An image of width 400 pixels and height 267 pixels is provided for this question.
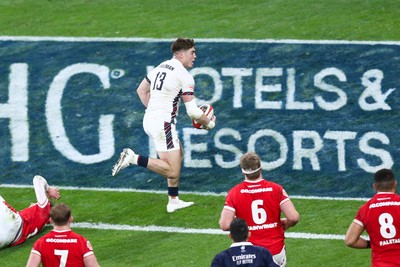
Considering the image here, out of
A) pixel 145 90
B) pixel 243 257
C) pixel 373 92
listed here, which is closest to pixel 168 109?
pixel 145 90

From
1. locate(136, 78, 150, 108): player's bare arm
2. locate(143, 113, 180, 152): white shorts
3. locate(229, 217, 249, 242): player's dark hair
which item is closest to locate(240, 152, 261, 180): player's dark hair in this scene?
locate(229, 217, 249, 242): player's dark hair

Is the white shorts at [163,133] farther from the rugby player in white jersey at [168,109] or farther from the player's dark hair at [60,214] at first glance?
the player's dark hair at [60,214]

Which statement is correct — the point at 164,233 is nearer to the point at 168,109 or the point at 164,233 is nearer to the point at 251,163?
the point at 168,109

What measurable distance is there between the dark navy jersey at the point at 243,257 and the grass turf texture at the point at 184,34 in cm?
344

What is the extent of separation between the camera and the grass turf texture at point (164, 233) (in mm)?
12555

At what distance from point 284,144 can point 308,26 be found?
107 inches

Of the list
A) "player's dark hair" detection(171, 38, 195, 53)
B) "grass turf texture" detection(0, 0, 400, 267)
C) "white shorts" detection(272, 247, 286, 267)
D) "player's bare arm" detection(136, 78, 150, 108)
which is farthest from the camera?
"player's bare arm" detection(136, 78, 150, 108)

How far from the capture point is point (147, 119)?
546 inches

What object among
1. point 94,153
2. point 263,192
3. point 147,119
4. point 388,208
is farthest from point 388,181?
point 94,153

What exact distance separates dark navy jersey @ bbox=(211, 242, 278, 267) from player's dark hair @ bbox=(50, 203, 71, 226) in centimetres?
154

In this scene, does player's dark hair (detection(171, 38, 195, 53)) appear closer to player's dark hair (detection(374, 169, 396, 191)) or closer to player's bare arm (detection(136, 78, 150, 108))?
player's bare arm (detection(136, 78, 150, 108))

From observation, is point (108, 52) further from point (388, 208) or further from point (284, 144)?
point (388, 208)

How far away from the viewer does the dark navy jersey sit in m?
8.82

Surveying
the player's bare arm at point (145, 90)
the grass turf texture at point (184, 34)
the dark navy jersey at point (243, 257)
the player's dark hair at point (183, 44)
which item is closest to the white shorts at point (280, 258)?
the dark navy jersey at point (243, 257)
